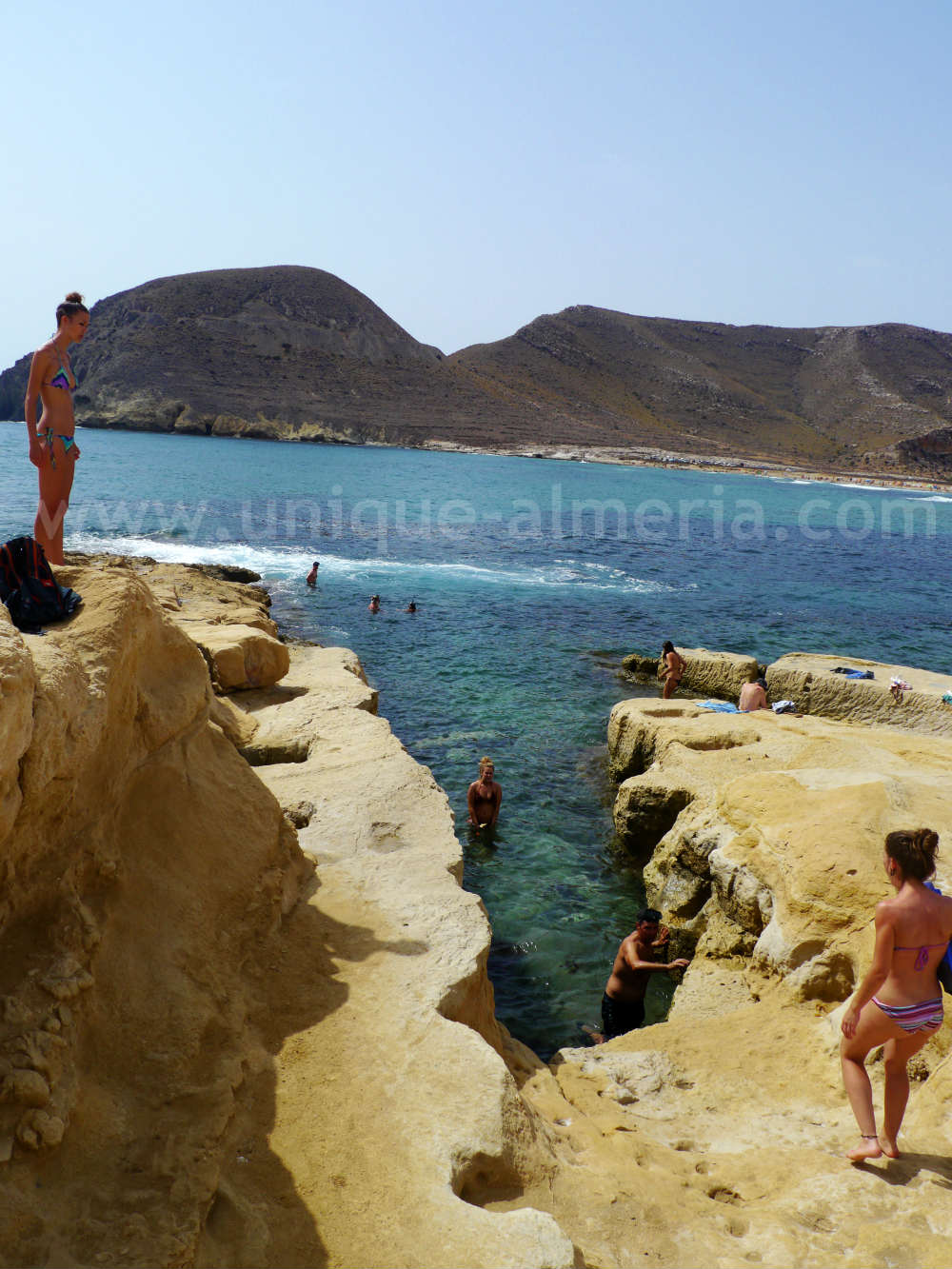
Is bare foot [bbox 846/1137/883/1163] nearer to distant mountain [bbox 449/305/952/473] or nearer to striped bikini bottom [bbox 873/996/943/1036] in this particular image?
striped bikini bottom [bbox 873/996/943/1036]

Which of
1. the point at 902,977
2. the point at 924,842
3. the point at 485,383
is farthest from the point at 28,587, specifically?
the point at 485,383

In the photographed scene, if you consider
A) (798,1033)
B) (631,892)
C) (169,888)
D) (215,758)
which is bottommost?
(631,892)

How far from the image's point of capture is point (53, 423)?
20.0 feet

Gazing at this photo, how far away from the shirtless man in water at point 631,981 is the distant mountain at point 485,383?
288 feet

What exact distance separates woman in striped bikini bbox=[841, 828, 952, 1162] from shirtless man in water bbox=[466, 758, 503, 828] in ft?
19.3

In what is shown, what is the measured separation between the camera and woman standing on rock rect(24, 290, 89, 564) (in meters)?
5.97

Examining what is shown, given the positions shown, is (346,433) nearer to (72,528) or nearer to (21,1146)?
(72,528)

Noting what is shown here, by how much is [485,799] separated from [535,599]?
45.1ft

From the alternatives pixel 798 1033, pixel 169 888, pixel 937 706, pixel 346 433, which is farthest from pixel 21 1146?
pixel 346 433

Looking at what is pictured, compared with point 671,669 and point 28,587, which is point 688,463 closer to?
point 671,669

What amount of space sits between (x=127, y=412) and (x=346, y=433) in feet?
71.2

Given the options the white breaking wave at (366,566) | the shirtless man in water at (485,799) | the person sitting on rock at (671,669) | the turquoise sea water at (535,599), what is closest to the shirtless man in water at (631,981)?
the turquoise sea water at (535,599)

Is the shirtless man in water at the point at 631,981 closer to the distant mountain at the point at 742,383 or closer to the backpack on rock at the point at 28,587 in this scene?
the backpack on rock at the point at 28,587

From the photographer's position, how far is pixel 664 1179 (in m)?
4.16
